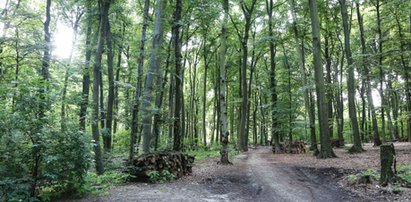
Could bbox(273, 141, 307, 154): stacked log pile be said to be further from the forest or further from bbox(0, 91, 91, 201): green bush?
bbox(0, 91, 91, 201): green bush

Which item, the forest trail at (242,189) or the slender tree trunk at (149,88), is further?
the slender tree trunk at (149,88)

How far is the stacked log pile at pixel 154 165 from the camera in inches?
314

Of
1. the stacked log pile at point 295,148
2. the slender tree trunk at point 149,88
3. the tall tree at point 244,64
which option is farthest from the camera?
the tall tree at point 244,64

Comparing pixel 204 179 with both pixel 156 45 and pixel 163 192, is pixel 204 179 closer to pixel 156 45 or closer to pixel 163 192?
pixel 163 192

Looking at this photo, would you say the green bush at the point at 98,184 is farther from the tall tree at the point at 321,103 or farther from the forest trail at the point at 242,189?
the tall tree at the point at 321,103

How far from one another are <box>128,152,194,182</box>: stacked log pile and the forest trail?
472 mm

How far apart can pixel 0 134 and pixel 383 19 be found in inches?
860

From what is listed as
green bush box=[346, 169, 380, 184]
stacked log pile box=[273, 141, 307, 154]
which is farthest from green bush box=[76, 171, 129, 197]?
stacked log pile box=[273, 141, 307, 154]

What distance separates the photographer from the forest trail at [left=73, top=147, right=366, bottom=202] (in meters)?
5.98

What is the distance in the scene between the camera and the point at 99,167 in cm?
1004

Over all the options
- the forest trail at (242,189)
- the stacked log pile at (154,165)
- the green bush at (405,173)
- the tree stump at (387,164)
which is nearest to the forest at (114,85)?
the stacked log pile at (154,165)

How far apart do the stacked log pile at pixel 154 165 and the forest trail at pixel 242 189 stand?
1.55 ft

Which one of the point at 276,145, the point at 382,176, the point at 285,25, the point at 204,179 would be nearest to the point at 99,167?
the point at 204,179

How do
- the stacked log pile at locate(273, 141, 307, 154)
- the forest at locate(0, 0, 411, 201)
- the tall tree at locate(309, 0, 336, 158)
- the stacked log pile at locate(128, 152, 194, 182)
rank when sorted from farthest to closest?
the stacked log pile at locate(273, 141, 307, 154) < the tall tree at locate(309, 0, 336, 158) < the stacked log pile at locate(128, 152, 194, 182) < the forest at locate(0, 0, 411, 201)
